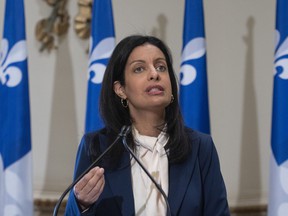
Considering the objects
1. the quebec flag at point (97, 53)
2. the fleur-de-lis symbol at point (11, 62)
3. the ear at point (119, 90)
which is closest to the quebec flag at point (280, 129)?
the quebec flag at point (97, 53)

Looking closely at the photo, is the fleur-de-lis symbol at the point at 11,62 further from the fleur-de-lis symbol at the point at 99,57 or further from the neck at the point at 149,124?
the neck at the point at 149,124

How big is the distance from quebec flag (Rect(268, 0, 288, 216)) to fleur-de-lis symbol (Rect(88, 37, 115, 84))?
2.98ft

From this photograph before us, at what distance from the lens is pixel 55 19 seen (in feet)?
10.5

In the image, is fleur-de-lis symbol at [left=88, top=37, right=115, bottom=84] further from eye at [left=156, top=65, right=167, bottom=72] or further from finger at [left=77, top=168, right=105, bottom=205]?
finger at [left=77, top=168, right=105, bottom=205]

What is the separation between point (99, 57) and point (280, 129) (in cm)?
104

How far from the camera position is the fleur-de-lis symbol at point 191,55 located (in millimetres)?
2840

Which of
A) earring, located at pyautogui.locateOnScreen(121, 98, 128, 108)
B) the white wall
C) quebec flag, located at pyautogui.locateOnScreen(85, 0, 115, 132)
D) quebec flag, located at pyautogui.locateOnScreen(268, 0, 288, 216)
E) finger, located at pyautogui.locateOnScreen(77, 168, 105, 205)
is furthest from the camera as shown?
the white wall

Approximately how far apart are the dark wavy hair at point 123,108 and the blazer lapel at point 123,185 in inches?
1.8

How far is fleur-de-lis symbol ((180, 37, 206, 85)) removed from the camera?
2.84 m

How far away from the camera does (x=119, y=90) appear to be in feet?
5.48

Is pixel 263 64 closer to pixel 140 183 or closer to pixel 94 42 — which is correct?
pixel 94 42

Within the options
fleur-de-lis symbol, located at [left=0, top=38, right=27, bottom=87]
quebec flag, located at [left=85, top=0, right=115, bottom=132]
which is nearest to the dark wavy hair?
quebec flag, located at [left=85, top=0, right=115, bottom=132]

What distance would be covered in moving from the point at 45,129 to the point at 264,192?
1470 millimetres

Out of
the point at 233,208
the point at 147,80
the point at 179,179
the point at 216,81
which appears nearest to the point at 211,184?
the point at 179,179
